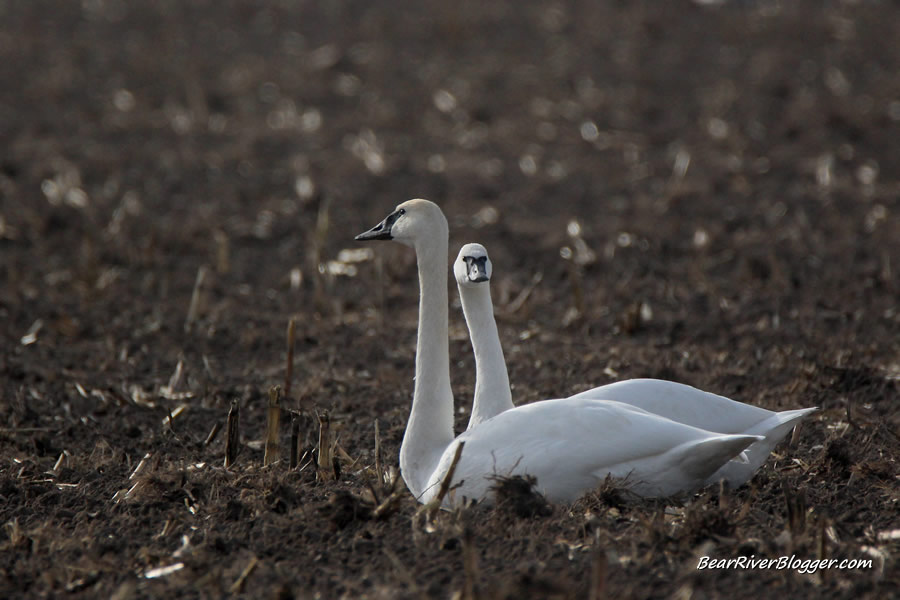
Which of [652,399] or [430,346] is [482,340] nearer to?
[430,346]

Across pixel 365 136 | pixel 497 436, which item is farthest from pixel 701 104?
pixel 497 436

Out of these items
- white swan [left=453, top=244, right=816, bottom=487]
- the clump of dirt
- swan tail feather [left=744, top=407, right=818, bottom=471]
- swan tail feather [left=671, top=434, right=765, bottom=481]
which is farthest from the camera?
white swan [left=453, top=244, right=816, bottom=487]

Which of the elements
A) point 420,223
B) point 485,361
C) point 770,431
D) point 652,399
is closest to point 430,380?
point 485,361

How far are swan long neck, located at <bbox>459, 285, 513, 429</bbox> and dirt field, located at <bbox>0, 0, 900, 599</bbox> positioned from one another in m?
0.72

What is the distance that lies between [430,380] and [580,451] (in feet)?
2.99

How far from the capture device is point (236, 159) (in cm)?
1358

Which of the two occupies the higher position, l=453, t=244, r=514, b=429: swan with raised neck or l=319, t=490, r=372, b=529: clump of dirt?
l=453, t=244, r=514, b=429: swan with raised neck

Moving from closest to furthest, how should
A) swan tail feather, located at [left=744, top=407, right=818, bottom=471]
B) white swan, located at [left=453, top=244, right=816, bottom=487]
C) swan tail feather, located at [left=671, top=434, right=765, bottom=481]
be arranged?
1. swan tail feather, located at [left=671, top=434, right=765, bottom=481]
2. swan tail feather, located at [left=744, top=407, right=818, bottom=471]
3. white swan, located at [left=453, top=244, right=816, bottom=487]

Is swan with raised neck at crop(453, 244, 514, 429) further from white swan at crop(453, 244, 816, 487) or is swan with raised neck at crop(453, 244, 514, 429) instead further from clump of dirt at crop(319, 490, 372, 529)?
clump of dirt at crop(319, 490, 372, 529)

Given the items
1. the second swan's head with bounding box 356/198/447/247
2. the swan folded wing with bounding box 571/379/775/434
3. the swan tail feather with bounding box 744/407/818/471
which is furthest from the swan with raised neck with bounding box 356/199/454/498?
the swan tail feather with bounding box 744/407/818/471

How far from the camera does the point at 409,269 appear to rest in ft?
33.3

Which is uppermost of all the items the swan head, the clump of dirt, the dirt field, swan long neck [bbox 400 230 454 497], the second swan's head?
the second swan's head

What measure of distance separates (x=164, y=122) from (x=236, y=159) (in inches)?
79.8

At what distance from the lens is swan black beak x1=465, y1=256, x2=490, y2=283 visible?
5.86 meters
